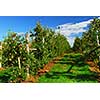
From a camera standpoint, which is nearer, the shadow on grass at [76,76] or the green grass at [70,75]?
the green grass at [70,75]

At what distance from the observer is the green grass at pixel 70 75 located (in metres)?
7.91

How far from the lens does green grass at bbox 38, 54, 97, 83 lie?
7913mm

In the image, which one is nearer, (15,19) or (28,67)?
(15,19)

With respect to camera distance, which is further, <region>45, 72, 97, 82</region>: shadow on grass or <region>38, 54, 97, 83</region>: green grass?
<region>45, 72, 97, 82</region>: shadow on grass

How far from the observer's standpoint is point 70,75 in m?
8.32

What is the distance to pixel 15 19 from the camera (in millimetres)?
7711

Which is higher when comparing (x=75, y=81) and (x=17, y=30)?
(x=17, y=30)

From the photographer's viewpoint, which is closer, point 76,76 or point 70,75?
point 76,76
